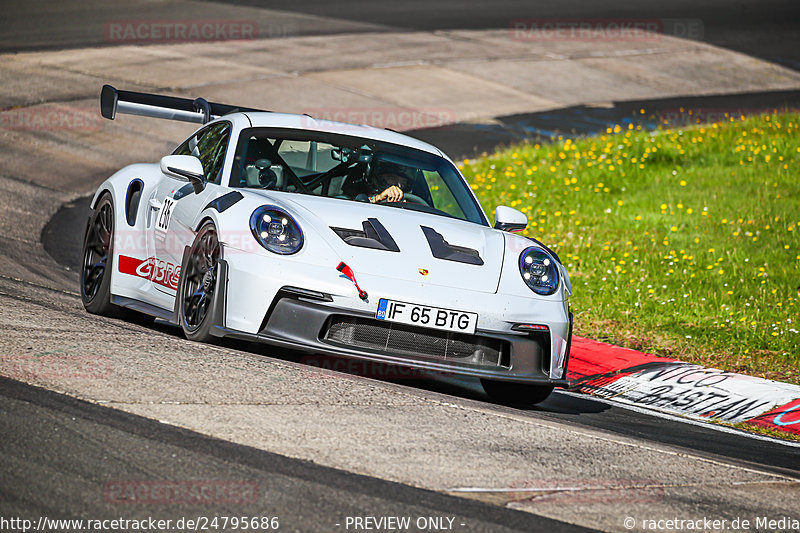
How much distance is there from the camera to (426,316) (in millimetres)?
5688

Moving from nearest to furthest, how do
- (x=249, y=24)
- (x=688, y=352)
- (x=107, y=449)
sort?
(x=107, y=449) < (x=688, y=352) < (x=249, y=24)

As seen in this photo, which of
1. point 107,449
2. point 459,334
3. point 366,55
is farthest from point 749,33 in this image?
point 107,449

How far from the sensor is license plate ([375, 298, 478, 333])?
5.64 meters

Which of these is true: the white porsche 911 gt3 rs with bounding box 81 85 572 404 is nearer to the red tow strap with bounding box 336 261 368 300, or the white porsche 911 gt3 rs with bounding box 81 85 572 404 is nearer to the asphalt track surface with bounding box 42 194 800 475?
the red tow strap with bounding box 336 261 368 300

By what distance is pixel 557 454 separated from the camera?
4809mm

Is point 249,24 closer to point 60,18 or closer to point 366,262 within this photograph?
point 60,18

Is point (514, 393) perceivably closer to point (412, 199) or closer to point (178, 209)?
point (412, 199)

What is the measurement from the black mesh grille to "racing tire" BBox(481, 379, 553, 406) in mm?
713

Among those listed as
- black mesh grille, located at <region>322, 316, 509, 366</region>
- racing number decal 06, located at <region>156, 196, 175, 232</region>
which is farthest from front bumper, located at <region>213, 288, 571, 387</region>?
racing number decal 06, located at <region>156, 196, 175, 232</region>

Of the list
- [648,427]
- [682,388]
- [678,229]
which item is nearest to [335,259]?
[648,427]

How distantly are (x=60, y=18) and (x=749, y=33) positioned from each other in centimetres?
1781

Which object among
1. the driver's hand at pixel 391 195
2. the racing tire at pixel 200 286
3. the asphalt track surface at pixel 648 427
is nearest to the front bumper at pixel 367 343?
the racing tire at pixel 200 286

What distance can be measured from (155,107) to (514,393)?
11.2 feet

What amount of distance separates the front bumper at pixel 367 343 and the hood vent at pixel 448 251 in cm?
47
